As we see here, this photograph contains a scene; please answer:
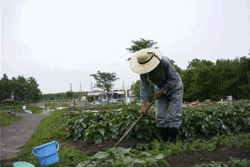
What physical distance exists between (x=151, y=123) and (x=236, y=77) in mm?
28912

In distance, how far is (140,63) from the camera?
2996 mm

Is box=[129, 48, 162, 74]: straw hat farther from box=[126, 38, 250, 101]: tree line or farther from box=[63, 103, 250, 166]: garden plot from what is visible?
box=[126, 38, 250, 101]: tree line

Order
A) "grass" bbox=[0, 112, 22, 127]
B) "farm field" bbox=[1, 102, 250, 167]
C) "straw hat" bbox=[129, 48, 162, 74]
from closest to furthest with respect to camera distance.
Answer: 1. "farm field" bbox=[1, 102, 250, 167]
2. "straw hat" bbox=[129, 48, 162, 74]
3. "grass" bbox=[0, 112, 22, 127]

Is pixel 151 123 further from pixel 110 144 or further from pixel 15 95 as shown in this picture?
pixel 15 95

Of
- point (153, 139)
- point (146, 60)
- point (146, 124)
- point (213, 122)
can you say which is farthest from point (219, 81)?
point (146, 60)

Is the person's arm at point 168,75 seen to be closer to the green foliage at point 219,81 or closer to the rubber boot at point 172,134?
the rubber boot at point 172,134

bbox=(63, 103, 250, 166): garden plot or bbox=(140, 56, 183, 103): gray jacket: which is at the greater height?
bbox=(140, 56, 183, 103): gray jacket

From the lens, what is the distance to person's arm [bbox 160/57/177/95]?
10.2ft

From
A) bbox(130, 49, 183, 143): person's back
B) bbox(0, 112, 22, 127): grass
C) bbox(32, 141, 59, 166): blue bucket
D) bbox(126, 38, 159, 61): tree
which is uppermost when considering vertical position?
bbox(126, 38, 159, 61): tree

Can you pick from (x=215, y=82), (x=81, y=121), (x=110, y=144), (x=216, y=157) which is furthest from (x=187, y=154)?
(x=215, y=82)

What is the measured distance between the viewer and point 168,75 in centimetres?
317

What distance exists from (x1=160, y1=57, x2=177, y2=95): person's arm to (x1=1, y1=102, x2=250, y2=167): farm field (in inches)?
28.6

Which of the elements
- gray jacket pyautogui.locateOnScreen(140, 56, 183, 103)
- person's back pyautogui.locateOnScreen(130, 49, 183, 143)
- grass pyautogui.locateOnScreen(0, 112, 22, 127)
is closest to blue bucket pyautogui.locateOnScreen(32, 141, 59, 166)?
person's back pyautogui.locateOnScreen(130, 49, 183, 143)

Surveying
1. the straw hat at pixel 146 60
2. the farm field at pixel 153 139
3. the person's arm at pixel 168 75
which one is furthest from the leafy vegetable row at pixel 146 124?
the straw hat at pixel 146 60
